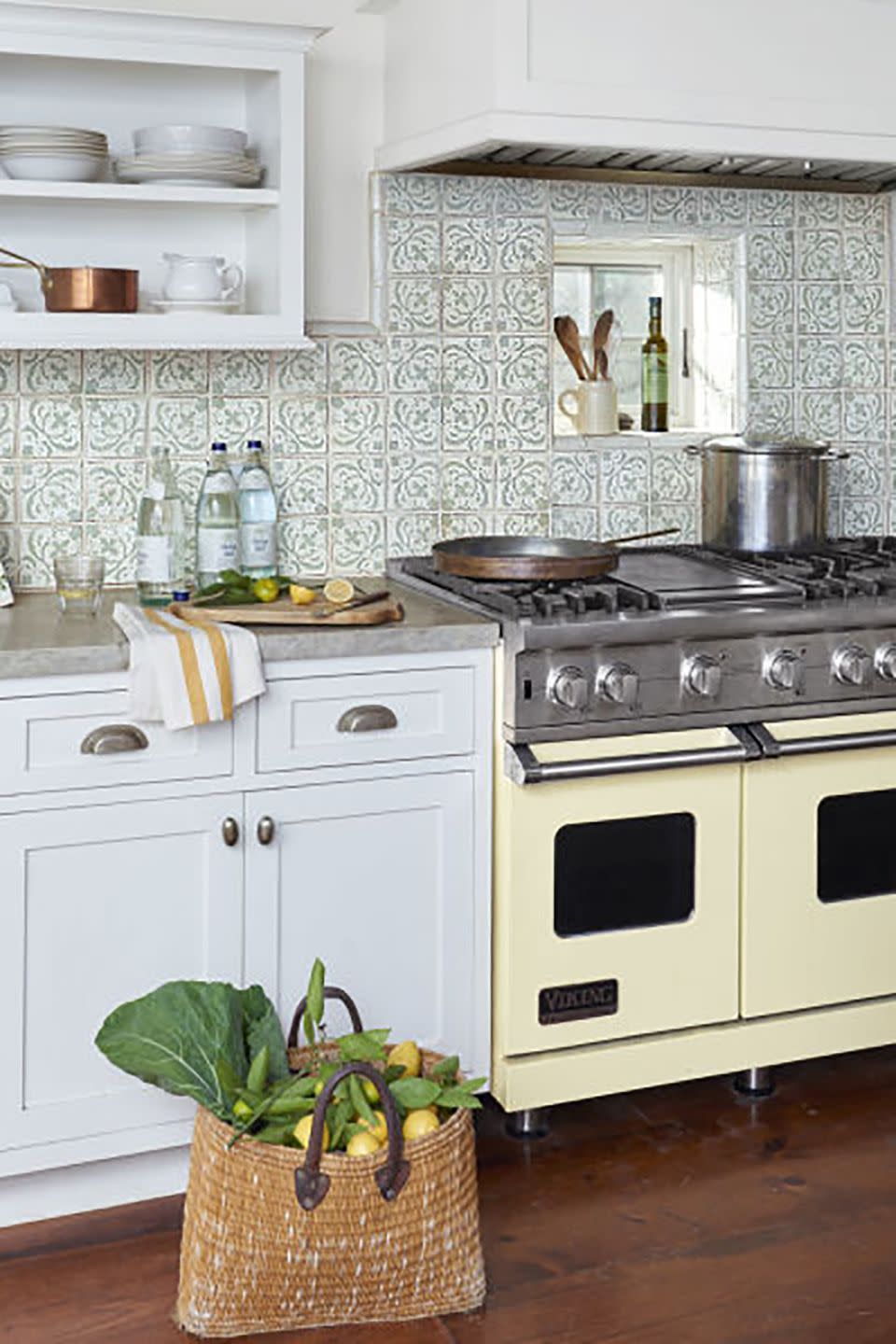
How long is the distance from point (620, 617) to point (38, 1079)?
118 centimetres

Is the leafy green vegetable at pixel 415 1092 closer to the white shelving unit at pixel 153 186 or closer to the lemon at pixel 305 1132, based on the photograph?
the lemon at pixel 305 1132

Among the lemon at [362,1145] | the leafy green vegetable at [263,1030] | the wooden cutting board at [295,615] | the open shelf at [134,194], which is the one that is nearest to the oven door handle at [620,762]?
the wooden cutting board at [295,615]

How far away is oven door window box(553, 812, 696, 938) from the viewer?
2943 mm

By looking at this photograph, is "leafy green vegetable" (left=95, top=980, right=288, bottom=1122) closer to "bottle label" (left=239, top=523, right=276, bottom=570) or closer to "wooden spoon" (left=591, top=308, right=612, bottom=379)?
"bottle label" (left=239, top=523, right=276, bottom=570)

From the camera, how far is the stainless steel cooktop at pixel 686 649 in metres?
2.85

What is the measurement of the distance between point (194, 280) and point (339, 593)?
0.65m

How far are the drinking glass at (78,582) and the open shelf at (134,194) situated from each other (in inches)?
24.5

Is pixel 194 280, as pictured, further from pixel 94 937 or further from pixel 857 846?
pixel 857 846

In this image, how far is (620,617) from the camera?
9.43 feet

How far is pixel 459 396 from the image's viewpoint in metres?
3.54

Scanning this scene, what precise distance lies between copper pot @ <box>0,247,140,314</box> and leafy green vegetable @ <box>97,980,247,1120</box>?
47.2 inches

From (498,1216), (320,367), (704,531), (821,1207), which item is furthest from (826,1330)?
(320,367)

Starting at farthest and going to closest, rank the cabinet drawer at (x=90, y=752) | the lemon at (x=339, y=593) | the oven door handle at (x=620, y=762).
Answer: the lemon at (x=339, y=593) → the oven door handle at (x=620, y=762) → the cabinet drawer at (x=90, y=752)

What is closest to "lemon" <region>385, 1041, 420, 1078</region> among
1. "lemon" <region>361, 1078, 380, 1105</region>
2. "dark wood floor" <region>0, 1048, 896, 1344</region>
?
"lemon" <region>361, 1078, 380, 1105</region>
